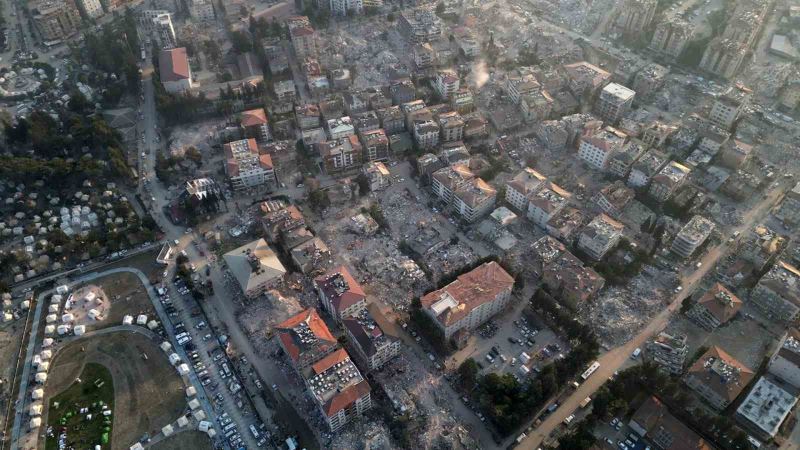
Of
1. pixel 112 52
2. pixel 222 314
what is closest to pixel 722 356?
pixel 222 314

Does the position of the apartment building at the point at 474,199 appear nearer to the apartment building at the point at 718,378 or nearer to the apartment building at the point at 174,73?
the apartment building at the point at 718,378

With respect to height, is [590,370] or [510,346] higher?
[590,370]

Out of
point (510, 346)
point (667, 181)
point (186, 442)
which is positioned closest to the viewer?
point (186, 442)

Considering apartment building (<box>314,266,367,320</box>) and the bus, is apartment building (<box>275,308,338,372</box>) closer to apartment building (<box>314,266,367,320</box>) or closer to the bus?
apartment building (<box>314,266,367,320</box>)

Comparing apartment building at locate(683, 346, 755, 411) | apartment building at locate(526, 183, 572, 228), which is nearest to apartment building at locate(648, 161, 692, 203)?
apartment building at locate(526, 183, 572, 228)

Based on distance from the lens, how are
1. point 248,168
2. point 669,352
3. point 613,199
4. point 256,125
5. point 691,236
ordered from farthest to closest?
1. point 256,125
2. point 248,168
3. point 613,199
4. point 691,236
5. point 669,352

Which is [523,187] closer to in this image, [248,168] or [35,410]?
[248,168]

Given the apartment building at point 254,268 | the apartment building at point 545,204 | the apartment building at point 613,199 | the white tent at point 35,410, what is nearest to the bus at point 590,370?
the apartment building at point 545,204

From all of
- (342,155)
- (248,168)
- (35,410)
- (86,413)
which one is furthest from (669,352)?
(35,410)
